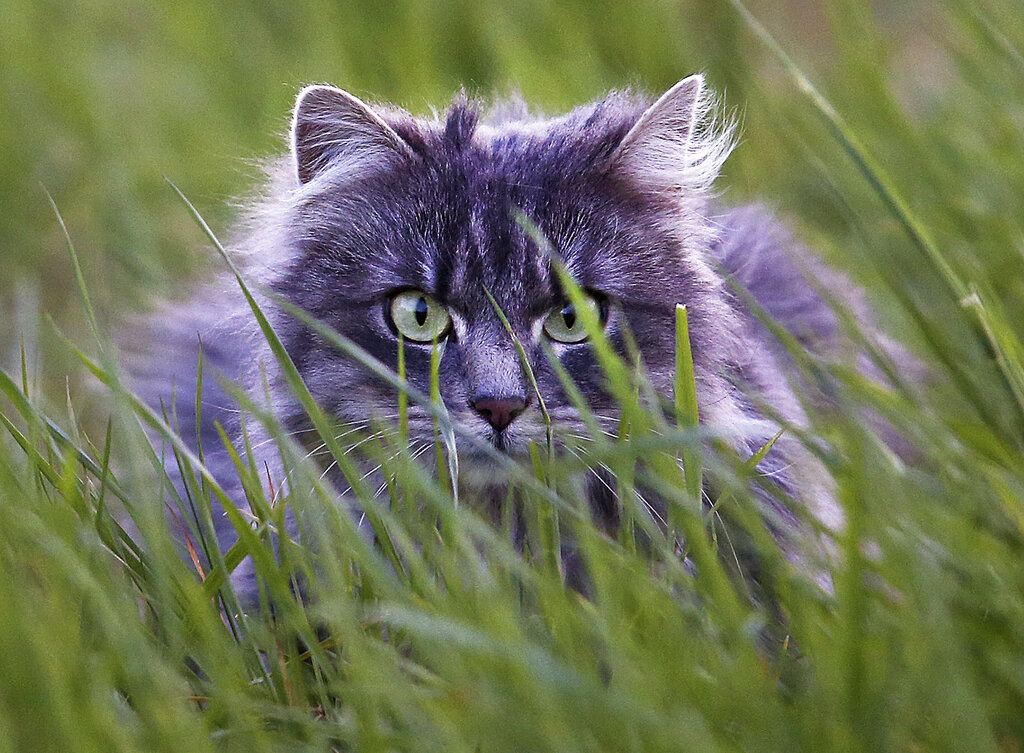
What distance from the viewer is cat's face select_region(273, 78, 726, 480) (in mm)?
1807

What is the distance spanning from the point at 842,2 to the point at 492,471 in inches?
85.4

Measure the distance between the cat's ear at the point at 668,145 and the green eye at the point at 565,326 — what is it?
0.37m

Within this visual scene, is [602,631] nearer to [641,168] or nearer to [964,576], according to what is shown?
[964,576]

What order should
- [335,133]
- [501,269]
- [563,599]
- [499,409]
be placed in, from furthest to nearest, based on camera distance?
[335,133], [501,269], [499,409], [563,599]

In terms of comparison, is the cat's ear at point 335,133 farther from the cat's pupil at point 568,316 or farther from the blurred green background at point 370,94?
the blurred green background at point 370,94

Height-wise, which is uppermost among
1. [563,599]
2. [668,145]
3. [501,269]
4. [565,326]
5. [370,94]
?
[370,94]

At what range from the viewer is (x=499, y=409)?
Answer: 5.60 feet

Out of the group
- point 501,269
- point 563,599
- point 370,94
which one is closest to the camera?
point 563,599

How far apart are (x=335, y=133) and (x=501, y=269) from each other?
1.66 ft

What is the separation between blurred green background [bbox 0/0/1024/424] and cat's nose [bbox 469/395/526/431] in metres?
1.45

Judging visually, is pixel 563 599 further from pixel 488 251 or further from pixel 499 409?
pixel 488 251

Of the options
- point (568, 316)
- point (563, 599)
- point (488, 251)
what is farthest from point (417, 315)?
point (563, 599)

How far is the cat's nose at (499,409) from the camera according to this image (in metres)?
1.70

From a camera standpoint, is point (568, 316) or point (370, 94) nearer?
point (568, 316)
